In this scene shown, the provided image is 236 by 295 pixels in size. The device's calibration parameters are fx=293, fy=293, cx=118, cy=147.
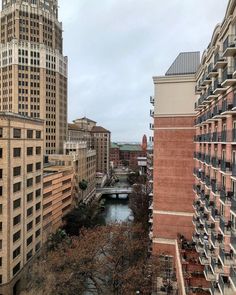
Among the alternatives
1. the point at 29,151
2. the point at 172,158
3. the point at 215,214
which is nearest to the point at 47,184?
the point at 29,151

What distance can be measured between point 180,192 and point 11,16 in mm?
68885

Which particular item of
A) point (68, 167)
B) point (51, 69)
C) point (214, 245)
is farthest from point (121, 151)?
point (214, 245)

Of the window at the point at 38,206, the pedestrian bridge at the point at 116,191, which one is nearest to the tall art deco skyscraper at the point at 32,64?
the pedestrian bridge at the point at 116,191

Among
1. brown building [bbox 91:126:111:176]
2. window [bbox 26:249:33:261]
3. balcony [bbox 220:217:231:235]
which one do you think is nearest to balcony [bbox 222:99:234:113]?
balcony [bbox 220:217:231:235]

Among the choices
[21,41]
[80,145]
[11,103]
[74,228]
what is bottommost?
[74,228]

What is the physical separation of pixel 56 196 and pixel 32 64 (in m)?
42.4

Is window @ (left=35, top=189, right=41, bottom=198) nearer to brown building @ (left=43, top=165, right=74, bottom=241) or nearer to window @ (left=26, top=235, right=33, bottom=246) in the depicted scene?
brown building @ (left=43, top=165, right=74, bottom=241)

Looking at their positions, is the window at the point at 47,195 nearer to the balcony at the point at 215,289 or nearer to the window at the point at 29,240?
the window at the point at 29,240

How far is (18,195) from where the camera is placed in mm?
34406

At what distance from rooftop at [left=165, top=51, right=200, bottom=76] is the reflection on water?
121 ft

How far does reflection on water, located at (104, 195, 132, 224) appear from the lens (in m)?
69.4

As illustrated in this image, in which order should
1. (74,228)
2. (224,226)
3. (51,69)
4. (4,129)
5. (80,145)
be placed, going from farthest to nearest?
(51,69) → (80,145) → (74,228) → (4,129) → (224,226)

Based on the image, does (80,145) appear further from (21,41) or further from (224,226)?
(224,226)

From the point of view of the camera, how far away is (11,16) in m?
78.1
